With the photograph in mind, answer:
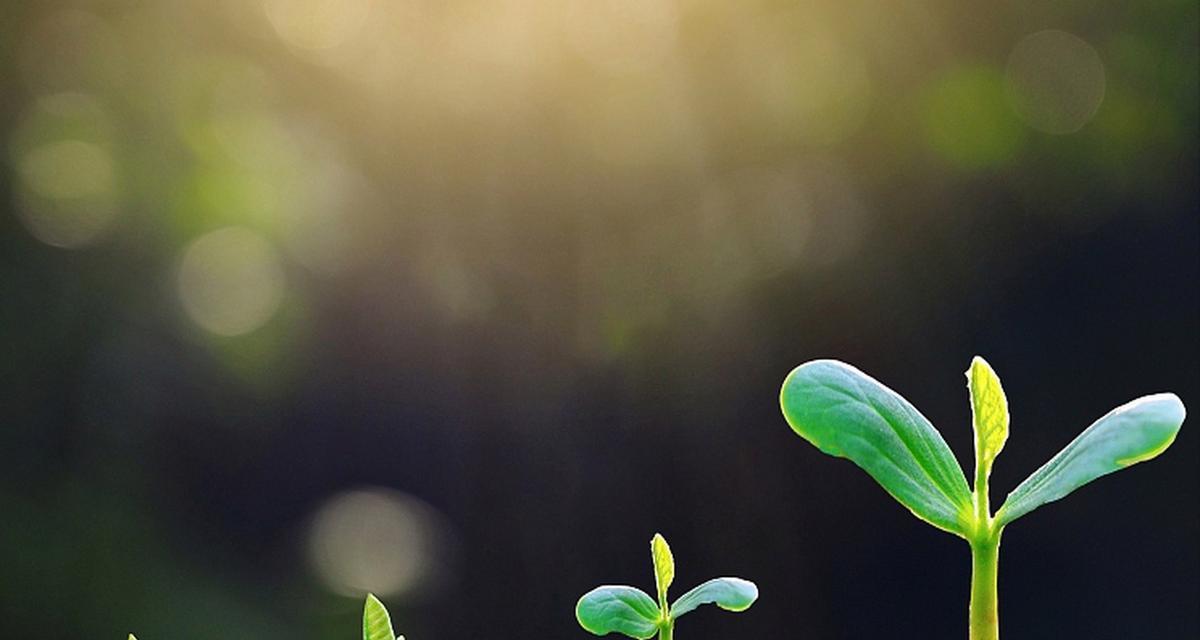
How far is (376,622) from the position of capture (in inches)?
6.0

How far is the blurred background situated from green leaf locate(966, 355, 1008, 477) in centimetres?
129

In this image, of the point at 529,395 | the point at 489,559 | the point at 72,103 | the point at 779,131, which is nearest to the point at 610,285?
the point at 529,395

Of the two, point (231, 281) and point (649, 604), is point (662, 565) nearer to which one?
point (649, 604)

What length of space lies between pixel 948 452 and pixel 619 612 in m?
0.06

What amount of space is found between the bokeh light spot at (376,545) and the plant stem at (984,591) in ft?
4.53

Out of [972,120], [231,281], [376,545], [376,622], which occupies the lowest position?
[376,622]

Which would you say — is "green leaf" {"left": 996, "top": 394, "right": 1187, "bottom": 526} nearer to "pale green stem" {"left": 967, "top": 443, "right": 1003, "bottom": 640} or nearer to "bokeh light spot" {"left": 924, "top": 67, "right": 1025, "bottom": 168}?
"pale green stem" {"left": 967, "top": 443, "right": 1003, "bottom": 640}

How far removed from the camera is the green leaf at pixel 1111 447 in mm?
124

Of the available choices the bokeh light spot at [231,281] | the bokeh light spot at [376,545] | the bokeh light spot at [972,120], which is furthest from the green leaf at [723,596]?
the bokeh light spot at [972,120]

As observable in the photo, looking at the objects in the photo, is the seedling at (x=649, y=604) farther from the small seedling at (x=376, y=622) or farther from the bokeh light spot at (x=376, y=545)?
the bokeh light spot at (x=376, y=545)

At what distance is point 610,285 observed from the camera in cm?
186

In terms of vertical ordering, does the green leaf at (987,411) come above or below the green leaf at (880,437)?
above

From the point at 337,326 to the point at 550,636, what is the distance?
1.91 feet

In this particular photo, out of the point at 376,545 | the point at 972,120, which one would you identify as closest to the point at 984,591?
the point at 376,545
